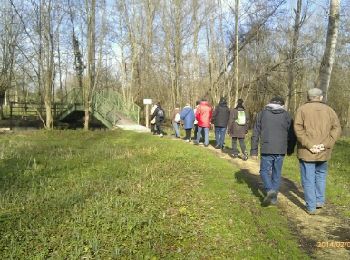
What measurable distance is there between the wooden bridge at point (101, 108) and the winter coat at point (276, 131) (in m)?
21.8

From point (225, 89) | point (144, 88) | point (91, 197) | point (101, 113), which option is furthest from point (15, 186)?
point (144, 88)

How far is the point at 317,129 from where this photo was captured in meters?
6.73

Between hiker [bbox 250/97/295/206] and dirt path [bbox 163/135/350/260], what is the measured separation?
529mm

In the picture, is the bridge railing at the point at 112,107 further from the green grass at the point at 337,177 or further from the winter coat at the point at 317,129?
the winter coat at the point at 317,129

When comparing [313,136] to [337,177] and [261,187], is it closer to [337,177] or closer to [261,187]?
[261,187]

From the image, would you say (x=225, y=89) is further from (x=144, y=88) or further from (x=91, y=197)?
(x=91, y=197)

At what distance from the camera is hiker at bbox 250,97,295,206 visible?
7266 mm

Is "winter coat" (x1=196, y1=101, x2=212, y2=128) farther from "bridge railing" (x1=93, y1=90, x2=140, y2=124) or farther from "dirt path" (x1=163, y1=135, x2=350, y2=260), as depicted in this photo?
"bridge railing" (x1=93, y1=90, x2=140, y2=124)

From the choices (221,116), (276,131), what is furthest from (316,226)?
(221,116)

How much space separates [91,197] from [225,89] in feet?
78.5

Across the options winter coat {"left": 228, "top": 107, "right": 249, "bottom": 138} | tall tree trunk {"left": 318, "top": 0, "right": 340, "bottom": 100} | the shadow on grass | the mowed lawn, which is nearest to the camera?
the mowed lawn

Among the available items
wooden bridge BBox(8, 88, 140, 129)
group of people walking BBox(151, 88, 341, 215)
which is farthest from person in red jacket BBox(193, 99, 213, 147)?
wooden bridge BBox(8, 88, 140, 129)

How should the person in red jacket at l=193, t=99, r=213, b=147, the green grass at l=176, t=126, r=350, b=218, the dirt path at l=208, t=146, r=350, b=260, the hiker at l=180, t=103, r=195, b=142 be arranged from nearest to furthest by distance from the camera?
the dirt path at l=208, t=146, r=350, b=260 < the green grass at l=176, t=126, r=350, b=218 < the person in red jacket at l=193, t=99, r=213, b=147 < the hiker at l=180, t=103, r=195, b=142

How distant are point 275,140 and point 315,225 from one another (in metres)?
1.65
